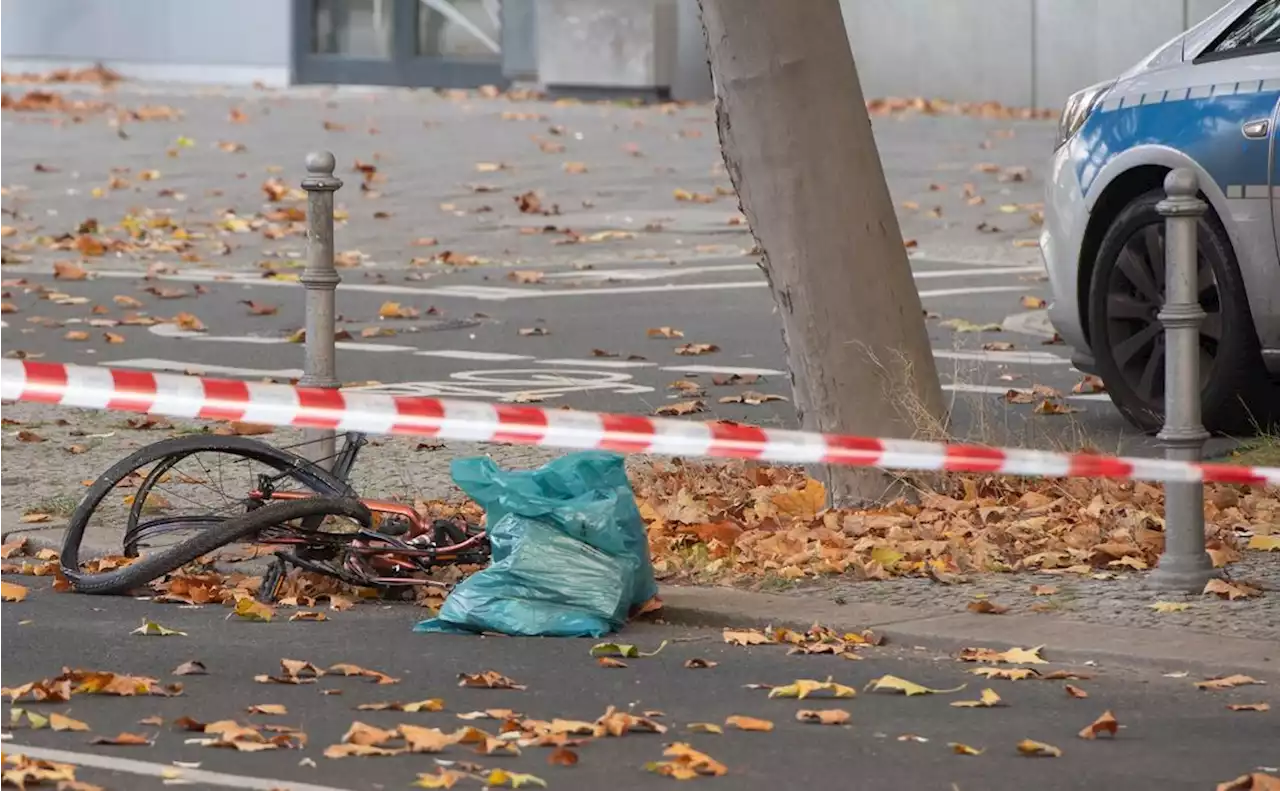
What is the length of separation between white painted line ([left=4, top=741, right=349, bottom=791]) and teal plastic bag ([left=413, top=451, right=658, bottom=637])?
1.57 meters

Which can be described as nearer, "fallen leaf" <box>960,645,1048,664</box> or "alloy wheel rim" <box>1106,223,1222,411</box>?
"fallen leaf" <box>960,645,1048,664</box>

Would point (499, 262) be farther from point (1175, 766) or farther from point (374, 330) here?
point (1175, 766)

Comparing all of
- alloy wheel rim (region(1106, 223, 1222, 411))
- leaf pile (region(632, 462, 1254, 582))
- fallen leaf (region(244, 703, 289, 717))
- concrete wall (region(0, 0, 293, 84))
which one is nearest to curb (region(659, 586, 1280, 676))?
leaf pile (region(632, 462, 1254, 582))

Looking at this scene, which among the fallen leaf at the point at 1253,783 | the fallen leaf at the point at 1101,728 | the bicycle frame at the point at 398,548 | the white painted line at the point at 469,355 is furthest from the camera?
the white painted line at the point at 469,355

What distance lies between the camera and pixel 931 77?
2778cm

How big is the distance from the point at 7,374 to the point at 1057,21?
20.8 meters

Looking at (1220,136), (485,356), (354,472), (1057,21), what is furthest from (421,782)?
(1057,21)

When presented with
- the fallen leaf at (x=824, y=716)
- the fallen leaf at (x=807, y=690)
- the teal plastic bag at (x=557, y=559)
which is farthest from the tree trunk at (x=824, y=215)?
the fallen leaf at (x=824, y=716)

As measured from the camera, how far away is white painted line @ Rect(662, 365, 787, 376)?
12164 millimetres

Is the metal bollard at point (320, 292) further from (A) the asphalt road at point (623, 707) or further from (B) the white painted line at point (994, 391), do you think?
(B) the white painted line at point (994, 391)

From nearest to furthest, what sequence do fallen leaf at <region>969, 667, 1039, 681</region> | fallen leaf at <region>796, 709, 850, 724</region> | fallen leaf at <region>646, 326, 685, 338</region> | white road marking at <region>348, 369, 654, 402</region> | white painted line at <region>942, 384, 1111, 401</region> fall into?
fallen leaf at <region>796, 709, 850, 724</region> → fallen leaf at <region>969, 667, 1039, 681</region> → white painted line at <region>942, 384, 1111, 401</region> → white road marking at <region>348, 369, 654, 402</region> → fallen leaf at <region>646, 326, 685, 338</region>

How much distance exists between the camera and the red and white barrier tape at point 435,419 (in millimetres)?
6691

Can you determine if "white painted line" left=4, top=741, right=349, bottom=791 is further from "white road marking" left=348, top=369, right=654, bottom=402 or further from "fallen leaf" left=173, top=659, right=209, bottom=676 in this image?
"white road marking" left=348, top=369, right=654, bottom=402

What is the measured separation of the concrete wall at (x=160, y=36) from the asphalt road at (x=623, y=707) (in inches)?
991
